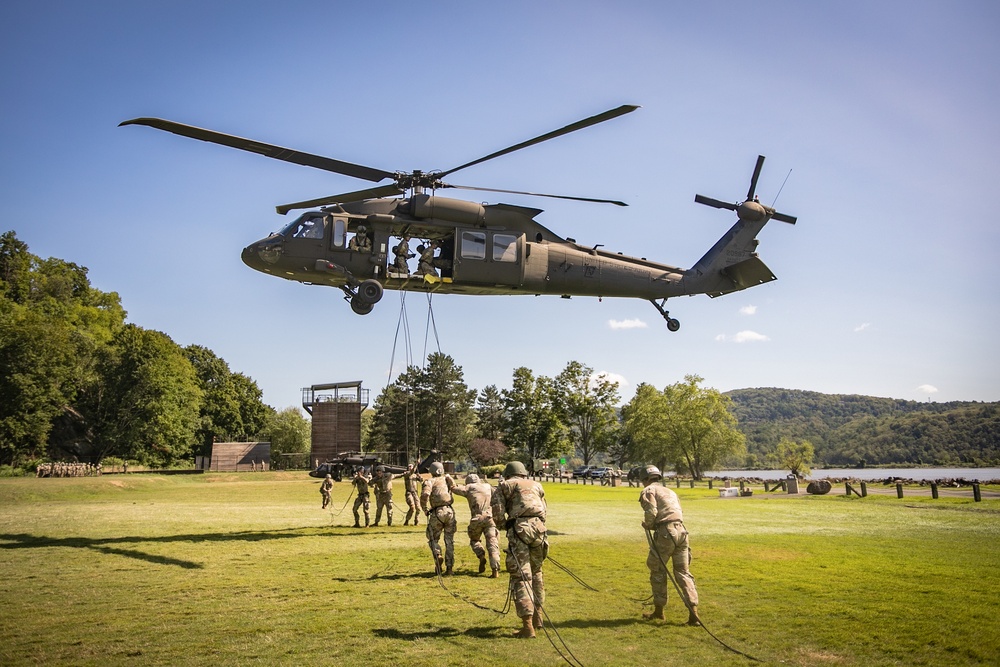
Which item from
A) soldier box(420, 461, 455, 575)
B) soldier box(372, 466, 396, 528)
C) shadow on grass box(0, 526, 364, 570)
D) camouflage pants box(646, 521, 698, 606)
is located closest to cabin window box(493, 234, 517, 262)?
soldier box(420, 461, 455, 575)

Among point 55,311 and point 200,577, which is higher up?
point 55,311

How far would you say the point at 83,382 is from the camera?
58.3m

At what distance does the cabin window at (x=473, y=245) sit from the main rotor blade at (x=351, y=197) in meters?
2.04

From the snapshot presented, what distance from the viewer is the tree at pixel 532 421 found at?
7619cm

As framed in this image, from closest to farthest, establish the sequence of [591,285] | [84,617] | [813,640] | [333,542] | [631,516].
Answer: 1. [813,640]
2. [84,617]
3. [333,542]
4. [591,285]
5. [631,516]

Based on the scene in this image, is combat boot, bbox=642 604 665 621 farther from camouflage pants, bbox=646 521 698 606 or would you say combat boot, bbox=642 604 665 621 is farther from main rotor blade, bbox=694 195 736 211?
main rotor blade, bbox=694 195 736 211

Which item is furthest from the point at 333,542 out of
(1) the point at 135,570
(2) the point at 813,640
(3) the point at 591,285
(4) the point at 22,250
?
(4) the point at 22,250

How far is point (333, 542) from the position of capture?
52.0 ft

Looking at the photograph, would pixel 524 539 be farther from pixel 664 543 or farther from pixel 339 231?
pixel 339 231

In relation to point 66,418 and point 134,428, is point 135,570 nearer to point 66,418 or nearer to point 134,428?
point 134,428

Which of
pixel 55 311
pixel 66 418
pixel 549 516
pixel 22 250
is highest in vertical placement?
pixel 22 250

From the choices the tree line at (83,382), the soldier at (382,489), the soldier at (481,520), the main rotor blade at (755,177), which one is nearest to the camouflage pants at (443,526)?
the soldier at (481,520)

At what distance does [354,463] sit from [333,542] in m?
30.4

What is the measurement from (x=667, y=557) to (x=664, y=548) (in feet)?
0.54
